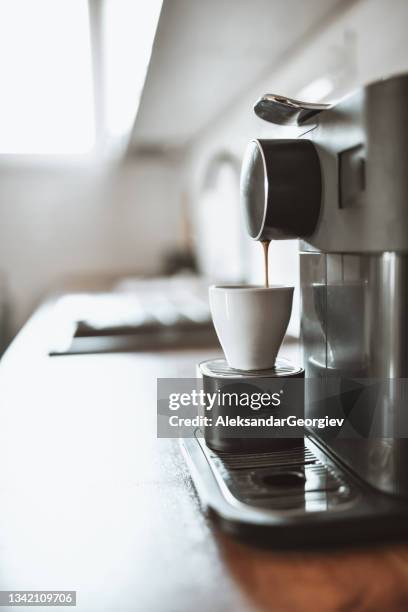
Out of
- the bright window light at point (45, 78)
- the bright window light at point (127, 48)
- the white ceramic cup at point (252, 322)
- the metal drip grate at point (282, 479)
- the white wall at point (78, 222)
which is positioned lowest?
the metal drip grate at point (282, 479)

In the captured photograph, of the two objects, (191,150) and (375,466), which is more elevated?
(191,150)

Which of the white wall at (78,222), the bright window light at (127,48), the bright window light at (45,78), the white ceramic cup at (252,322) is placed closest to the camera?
the white ceramic cup at (252,322)

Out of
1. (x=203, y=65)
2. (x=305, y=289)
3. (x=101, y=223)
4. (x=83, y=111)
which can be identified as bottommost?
(x=305, y=289)

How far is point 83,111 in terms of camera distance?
354 cm

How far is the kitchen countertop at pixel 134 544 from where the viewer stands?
1.21 feet

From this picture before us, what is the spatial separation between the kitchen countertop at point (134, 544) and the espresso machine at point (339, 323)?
0.07 feet

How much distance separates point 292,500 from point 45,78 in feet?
10.9

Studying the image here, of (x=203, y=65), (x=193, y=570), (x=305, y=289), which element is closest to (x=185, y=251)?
(x=203, y=65)

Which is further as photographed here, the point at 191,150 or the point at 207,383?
the point at 191,150

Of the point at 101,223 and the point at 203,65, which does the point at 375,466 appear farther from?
the point at 101,223

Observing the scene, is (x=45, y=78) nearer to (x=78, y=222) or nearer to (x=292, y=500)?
(x=78, y=222)

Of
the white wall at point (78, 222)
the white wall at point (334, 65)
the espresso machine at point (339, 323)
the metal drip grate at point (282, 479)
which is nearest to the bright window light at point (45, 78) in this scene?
the white wall at point (78, 222)

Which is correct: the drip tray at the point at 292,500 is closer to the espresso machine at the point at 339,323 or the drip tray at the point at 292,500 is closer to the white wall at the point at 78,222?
the espresso machine at the point at 339,323

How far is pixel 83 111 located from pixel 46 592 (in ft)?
11.4
